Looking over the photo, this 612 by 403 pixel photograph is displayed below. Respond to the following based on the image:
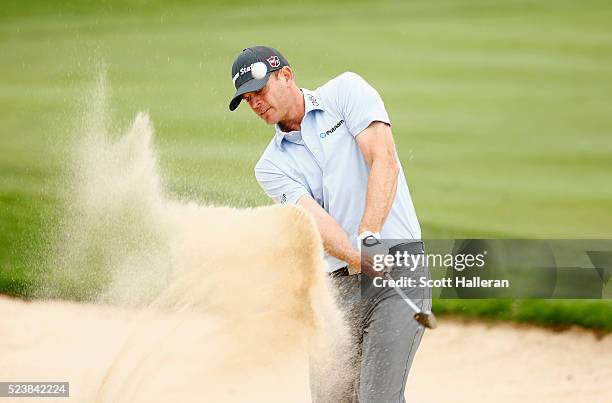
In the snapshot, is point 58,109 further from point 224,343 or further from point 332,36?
point 224,343

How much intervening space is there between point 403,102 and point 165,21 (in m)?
4.27

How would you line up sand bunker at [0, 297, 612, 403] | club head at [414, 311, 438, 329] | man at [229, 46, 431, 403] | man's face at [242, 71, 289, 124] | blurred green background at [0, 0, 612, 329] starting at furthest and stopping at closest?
1. blurred green background at [0, 0, 612, 329]
2. sand bunker at [0, 297, 612, 403]
3. man's face at [242, 71, 289, 124]
4. man at [229, 46, 431, 403]
5. club head at [414, 311, 438, 329]

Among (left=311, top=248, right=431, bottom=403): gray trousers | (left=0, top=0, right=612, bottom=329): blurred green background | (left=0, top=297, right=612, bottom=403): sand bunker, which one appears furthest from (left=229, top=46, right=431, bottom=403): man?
(left=0, top=0, right=612, bottom=329): blurred green background

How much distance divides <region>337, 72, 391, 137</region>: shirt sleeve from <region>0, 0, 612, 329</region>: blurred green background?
2.81 m

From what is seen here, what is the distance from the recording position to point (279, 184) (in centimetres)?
336

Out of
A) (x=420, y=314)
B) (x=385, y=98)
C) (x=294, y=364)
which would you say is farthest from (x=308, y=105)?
(x=385, y=98)

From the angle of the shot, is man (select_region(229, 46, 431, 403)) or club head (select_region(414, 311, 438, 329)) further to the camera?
man (select_region(229, 46, 431, 403))

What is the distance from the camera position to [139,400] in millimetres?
5129

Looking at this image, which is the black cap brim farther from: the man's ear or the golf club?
the golf club

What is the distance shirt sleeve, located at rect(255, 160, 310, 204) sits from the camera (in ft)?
10.9

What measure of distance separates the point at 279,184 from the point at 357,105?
15.0 inches

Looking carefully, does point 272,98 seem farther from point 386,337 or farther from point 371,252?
point 386,337

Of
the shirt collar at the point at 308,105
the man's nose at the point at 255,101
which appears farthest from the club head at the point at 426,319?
the man's nose at the point at 255,101

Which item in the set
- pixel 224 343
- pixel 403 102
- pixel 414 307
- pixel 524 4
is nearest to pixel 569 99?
pixel 403 102
